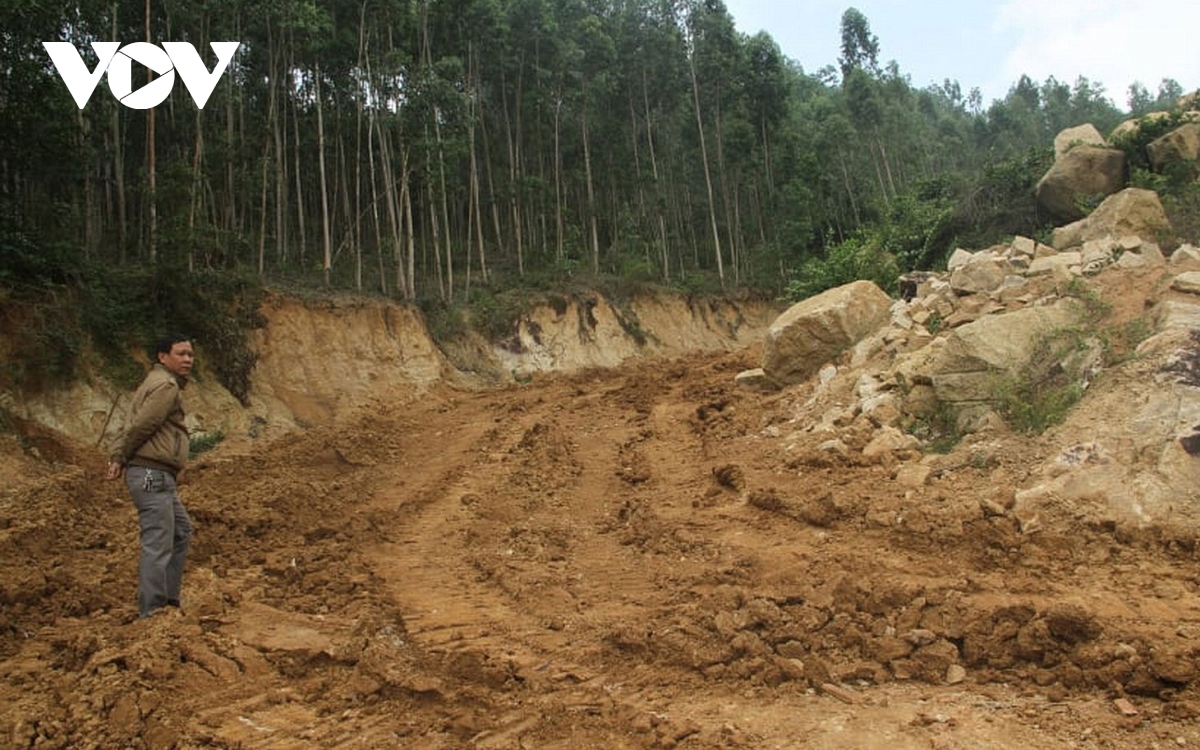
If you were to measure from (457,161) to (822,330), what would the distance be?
16.7 m

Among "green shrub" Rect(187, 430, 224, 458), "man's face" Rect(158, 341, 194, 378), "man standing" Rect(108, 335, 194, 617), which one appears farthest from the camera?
"green shrub" Rect(187, 430, 224, 458)

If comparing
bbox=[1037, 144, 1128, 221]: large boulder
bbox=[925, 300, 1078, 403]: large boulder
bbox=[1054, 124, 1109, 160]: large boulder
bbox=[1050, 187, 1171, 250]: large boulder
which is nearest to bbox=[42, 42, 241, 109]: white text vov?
bbox=[925, 300, 1078, 403]: large boulder

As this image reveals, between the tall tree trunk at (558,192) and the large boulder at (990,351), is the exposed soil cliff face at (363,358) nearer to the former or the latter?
the tall tree trunk at (558,192)

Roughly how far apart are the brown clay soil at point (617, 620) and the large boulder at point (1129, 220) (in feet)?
14.8

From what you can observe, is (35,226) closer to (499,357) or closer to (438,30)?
(499,357)

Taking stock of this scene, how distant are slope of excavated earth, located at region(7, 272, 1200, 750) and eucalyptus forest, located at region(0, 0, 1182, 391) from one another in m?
6.86

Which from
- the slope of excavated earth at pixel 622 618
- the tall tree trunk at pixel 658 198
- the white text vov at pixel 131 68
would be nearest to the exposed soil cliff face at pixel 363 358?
the slope of excavated earth at pixel 622 618

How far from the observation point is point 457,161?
2411 centimetres

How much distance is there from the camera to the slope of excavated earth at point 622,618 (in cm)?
323

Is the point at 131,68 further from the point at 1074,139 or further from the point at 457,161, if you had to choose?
the point at 1074,139

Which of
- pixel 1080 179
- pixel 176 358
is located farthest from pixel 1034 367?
pixel 176 358

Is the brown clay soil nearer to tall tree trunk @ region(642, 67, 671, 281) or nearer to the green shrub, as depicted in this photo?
the green shrub

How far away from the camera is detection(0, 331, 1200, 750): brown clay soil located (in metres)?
3.23

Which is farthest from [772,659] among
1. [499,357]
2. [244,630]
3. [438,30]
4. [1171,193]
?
[438,30]
